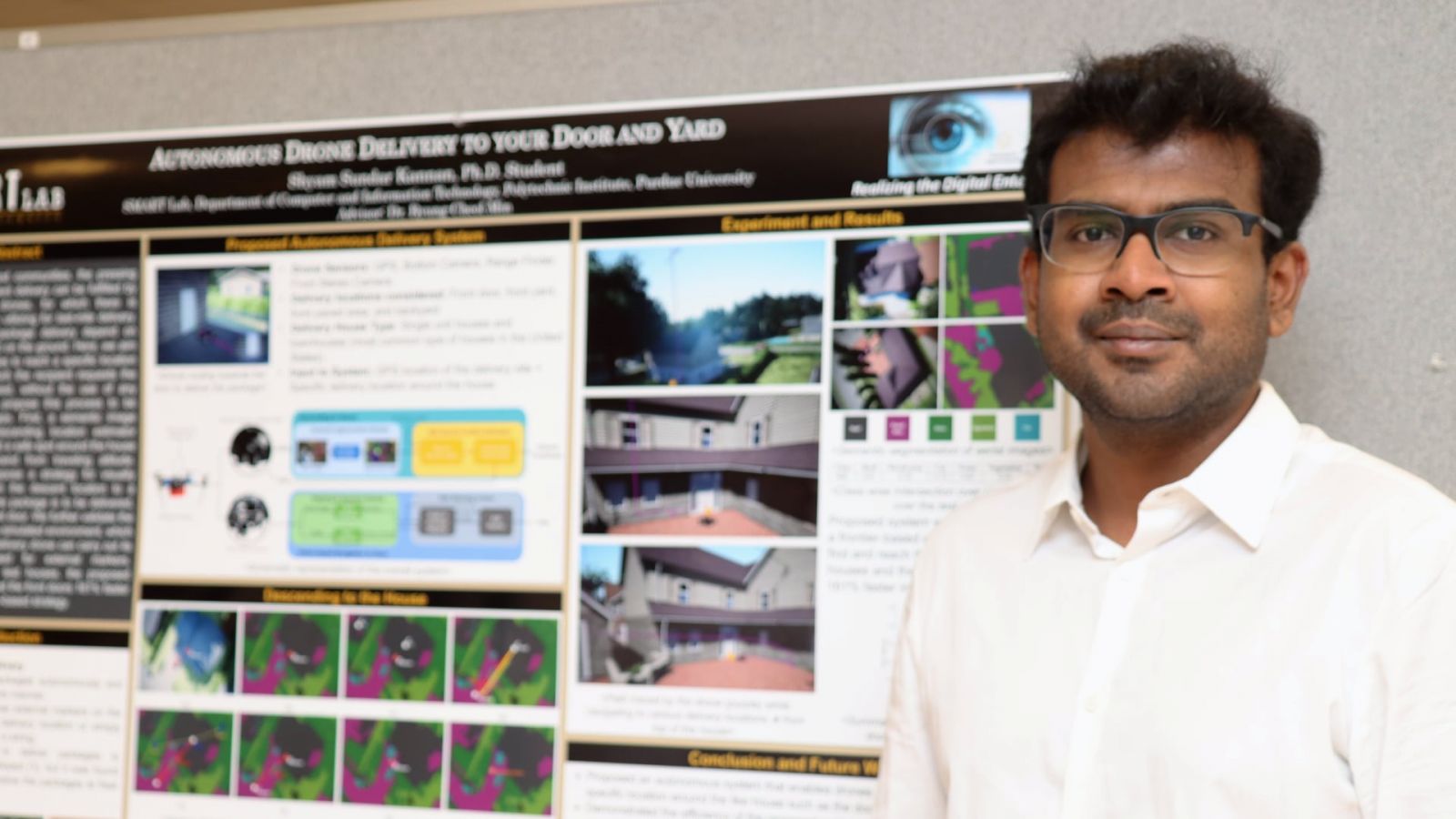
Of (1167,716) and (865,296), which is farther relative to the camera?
(865,296)

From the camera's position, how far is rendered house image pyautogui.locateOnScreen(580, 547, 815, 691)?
1490 millimetres

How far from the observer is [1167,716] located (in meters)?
1.04

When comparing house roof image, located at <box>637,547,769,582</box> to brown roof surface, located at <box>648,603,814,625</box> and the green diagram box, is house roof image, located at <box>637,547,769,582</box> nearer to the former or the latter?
brown roof surface, located at <box>648,603,814,625</box>

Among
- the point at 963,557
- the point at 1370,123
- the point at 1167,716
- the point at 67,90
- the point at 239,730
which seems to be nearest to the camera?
the point at 1167,716

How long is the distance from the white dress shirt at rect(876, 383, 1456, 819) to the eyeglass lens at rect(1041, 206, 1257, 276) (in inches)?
5.4

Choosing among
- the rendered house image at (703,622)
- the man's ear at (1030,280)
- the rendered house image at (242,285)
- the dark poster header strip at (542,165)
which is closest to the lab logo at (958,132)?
the dark poster header strip at (542,165)

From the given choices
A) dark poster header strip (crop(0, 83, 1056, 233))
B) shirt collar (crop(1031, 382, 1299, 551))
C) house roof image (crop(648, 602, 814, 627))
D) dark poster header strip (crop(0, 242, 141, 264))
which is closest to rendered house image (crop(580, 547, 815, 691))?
house roof image (crop(648, 602, 814, 627))

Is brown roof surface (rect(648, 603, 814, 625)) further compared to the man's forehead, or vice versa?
brown roof surface (rect(648, 603, 814, 625))

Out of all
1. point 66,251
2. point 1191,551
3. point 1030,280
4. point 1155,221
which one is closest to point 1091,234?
point 1155,221

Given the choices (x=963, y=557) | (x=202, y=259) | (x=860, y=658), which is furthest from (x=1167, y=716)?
(x=202, y=259)

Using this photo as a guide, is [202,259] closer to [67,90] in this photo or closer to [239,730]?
[67,90]

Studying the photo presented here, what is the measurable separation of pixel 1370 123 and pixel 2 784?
1.86m

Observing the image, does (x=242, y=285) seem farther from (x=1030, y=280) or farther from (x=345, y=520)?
(x=1030, y=280)

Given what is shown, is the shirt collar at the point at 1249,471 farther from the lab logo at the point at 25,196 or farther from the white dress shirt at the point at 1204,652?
the lab logo at the point at 25,196
